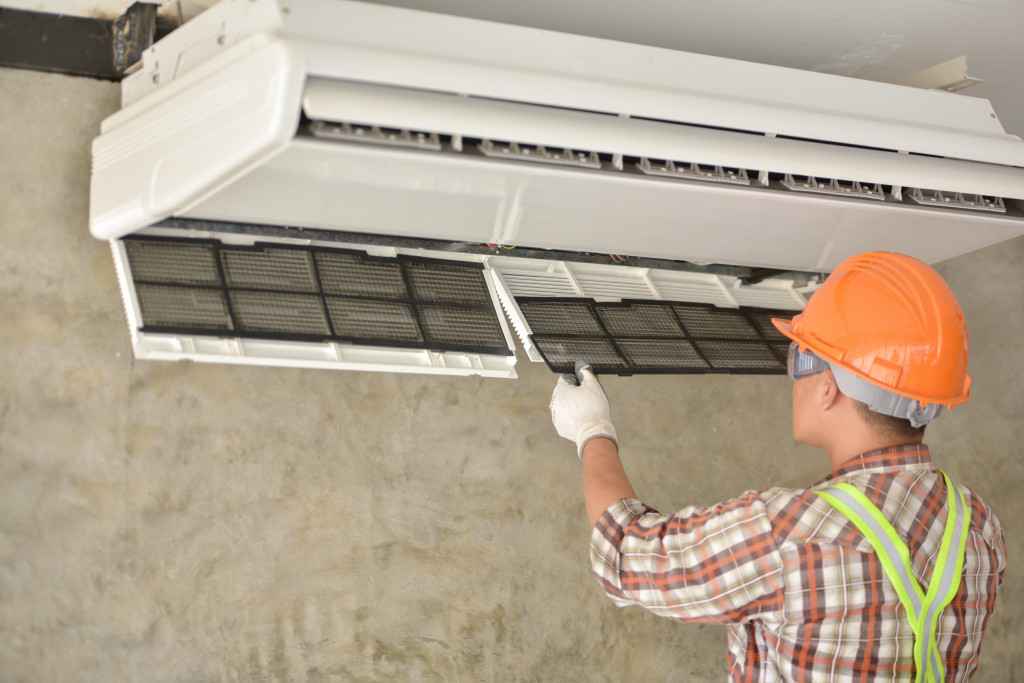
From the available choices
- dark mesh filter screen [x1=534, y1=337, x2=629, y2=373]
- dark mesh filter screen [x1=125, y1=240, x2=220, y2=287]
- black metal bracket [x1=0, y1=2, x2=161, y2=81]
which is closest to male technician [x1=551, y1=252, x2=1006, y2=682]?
dark mesh filter screen [x1=534, y1=337, x2=629, y2=373]

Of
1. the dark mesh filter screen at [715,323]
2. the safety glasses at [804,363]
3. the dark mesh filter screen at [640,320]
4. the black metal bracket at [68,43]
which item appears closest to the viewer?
the safety glasses at [804,363]

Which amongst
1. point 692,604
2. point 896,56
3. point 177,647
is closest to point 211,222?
point 177,647

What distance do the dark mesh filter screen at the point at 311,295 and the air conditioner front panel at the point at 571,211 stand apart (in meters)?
0.12

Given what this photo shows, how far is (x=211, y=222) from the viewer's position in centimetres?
150

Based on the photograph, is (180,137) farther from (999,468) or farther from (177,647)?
(999,468)

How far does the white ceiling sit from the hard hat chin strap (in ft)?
2.88

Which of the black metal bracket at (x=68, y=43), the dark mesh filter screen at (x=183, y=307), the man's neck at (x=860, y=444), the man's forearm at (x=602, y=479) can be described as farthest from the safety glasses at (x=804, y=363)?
the black metal bracket at (x=68, y=43)

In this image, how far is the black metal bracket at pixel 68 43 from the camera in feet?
5.23

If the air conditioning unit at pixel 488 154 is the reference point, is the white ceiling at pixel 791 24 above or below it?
above

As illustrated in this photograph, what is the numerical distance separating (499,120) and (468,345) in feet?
1.94

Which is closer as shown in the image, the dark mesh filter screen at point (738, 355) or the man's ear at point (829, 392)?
the man's ear at point (829, 392)

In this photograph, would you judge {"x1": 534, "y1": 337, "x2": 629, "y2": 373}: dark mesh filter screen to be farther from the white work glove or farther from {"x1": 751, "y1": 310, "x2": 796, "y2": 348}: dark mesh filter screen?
{"x1": 751, "y1": 310, "x2": 796, "y2": 348}: dark mesh filter screen

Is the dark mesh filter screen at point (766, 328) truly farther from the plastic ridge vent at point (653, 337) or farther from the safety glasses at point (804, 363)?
the safety glasses at point (804, 363)

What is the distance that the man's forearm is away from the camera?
4.58 ft
